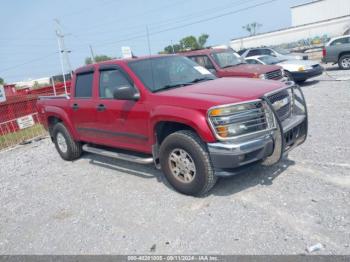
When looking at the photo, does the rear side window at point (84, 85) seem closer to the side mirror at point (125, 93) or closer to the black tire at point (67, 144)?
the black tire at point (67, 144)

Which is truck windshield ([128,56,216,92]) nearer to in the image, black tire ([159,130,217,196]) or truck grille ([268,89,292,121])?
black tire ([159,130,217,196])

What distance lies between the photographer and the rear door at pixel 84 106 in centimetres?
573

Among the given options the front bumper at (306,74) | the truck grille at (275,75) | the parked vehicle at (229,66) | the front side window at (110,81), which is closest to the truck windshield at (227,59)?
the parked vehicle at (229,66)

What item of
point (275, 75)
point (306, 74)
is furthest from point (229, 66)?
point (306, 74)

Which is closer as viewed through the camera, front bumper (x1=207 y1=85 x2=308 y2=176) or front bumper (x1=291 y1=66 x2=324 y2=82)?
front bumper (x1=207 y1=85 x2=308 y2=176)

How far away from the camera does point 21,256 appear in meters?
3.69

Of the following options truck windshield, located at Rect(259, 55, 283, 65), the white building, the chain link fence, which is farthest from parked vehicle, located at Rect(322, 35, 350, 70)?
the white building

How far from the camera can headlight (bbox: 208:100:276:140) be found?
380 cm

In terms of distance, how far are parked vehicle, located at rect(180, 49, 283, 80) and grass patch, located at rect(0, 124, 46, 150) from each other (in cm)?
551

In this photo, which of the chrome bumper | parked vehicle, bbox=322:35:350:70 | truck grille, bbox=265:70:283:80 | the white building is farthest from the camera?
the white building

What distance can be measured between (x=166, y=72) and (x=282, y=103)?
5.87 feet

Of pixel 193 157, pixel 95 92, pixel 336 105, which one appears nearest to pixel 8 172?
pixel 95 92

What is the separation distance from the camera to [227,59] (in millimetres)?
10953

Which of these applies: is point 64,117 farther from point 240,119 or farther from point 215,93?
point 240,119
